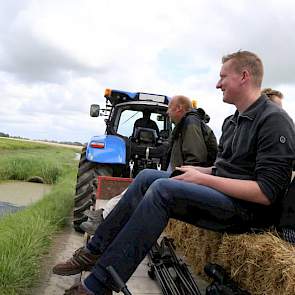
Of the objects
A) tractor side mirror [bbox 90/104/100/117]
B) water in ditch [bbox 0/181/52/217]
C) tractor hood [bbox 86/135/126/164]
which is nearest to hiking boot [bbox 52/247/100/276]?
tractor hood [bbox 86/135/126/164]

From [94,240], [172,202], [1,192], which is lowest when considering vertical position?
[1,192]

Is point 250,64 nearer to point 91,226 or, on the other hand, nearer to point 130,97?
point 91,226

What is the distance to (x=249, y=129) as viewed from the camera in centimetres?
247

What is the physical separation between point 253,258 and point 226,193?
0.35 meters

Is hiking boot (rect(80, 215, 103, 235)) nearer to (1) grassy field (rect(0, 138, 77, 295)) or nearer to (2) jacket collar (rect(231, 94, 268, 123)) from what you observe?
(1) grassy field (rect(0, 138, 77, 295))

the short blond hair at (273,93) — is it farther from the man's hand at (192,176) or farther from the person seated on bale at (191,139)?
the man's hand at (192,176)

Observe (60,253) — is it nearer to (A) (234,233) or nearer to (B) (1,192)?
(A) (234,233)

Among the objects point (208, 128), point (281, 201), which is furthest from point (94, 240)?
point (208, 128)

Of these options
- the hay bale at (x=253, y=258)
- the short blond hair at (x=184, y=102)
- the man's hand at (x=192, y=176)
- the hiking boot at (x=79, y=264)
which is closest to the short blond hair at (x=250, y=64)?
the man's hand at (x=192, y=176)

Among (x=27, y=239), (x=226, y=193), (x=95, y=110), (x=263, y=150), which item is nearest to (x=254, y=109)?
(x=263, y=150)

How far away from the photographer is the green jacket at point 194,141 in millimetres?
3941

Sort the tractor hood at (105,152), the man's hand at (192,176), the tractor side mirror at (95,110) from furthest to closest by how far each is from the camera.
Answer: the tractor side mirror at (95,110) → the tractor hood at (105,152) → the man's hand at (192,176)

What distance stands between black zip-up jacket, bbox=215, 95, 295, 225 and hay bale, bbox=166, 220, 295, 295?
0.85ft

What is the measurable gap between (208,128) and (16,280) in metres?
1.97
